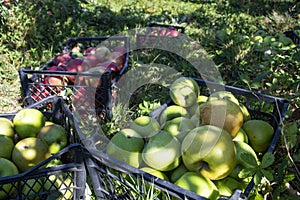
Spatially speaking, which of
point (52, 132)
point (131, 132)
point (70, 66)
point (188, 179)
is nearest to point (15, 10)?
point (70, 66)

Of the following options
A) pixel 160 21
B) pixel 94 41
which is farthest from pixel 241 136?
pixel 160 21

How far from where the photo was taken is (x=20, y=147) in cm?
154

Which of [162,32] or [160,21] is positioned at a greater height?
[162,32]

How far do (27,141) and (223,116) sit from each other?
3.21ft

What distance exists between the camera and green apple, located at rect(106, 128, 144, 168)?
57.3 inches

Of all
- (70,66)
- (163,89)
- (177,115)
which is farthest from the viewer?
(163,89)

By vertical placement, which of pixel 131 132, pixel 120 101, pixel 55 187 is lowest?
pixel 120 101

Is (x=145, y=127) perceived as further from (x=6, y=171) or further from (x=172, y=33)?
(x=172, y=33)

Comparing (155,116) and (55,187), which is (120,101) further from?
(55,187)

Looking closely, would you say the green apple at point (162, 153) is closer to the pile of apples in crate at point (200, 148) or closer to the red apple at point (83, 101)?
the pile of apples in crate at point (200, 148)

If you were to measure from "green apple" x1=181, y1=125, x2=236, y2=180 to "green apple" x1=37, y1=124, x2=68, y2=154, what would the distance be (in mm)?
671

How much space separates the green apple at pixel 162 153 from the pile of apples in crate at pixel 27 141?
0.46 meters

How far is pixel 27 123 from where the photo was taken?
1.69 meters

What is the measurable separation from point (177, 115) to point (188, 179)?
584mm
